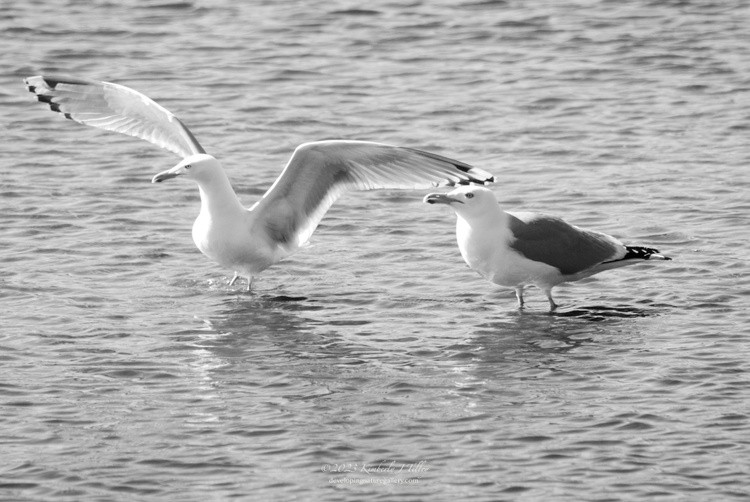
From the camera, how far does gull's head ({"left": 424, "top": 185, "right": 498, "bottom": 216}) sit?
31.8 feet

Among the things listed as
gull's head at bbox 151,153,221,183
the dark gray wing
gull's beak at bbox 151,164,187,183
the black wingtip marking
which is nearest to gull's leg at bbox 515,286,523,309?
the dark gray wing

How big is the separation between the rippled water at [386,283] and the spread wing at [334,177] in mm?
560

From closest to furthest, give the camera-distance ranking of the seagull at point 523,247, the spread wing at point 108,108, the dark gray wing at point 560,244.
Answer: the seagull at point 523,247
the dark gray wing at point 560,244
the spread wing at point 108,108

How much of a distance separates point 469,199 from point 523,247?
0.50 m

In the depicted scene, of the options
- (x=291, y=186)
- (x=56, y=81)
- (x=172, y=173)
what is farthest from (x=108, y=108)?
(x=291, y=186)

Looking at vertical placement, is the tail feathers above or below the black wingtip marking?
below

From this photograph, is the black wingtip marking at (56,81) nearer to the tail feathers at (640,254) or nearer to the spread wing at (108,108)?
the spread wing at (108,108)

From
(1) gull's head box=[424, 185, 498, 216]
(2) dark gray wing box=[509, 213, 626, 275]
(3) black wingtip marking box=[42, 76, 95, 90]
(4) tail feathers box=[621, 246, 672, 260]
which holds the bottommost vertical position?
(4) tail feathers box=[621, 246, 672, 260]

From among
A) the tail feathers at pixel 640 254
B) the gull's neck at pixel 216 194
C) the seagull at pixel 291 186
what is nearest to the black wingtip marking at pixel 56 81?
the seagull at pixel 291 186

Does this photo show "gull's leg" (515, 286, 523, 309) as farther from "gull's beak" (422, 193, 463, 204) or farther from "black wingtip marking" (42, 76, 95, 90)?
"black wingtip marking" (42, 76, 95, 90)

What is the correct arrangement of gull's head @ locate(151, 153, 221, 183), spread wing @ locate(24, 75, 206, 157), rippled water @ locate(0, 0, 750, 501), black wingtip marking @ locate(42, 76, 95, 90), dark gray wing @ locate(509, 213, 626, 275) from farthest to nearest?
black wingtip marking @ locate(42, 76, 95, 90) < spread wing @ locate(24, 75, 206, 157) < gull's head @ locate(151, 153, 221, 183) < dark gray wing @ locate(509, 213, 626, 275) < rippled water @ locate(0, 0, 750, 501)

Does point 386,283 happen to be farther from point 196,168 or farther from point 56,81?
point 56,81

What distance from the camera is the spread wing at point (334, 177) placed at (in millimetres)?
9750

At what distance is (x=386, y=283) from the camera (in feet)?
34.5
